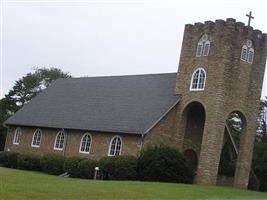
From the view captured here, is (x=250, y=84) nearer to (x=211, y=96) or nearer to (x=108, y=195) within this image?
(x=211, y=96)

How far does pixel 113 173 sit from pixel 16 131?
17.7 metres

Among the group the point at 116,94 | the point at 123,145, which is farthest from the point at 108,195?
the point at 116,94

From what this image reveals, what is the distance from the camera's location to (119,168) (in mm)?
36219

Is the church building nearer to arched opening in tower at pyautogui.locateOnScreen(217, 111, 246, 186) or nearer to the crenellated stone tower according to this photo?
the crenellated stone tower

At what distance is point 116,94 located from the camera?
153 ft

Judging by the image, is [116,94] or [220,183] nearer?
[220,183]

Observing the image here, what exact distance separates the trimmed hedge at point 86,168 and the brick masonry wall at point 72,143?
2.07 meters

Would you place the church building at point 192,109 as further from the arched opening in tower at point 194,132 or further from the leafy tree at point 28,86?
the leafy tree at point 28,86

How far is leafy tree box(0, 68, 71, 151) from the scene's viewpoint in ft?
236

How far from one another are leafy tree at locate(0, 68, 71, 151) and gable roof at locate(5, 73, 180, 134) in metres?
17.1

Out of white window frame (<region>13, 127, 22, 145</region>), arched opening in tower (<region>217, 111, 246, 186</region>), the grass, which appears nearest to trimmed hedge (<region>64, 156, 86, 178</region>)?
arched opening in tower (<region>217, 111, 246, 186</region>)

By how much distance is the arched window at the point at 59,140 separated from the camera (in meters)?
45.7

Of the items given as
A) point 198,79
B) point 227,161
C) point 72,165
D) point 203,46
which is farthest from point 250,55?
point 72,165

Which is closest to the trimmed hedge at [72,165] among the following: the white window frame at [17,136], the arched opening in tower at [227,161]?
the arched opening in tower at [227,161]
